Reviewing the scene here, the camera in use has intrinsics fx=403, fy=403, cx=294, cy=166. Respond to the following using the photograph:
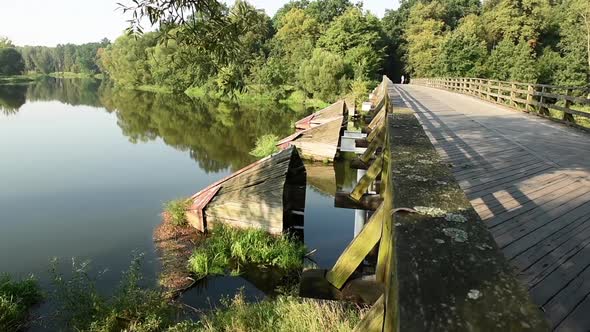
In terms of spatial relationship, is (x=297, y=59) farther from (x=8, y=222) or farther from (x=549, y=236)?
(x=549, y=236)

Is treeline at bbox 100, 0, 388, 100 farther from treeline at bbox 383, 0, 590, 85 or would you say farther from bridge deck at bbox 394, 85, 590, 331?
treeline at bbox 383, 0, 590, 85

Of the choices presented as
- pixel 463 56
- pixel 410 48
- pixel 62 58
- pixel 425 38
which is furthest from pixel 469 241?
pixel 62 58

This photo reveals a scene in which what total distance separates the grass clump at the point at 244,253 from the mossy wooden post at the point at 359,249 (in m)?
7.99

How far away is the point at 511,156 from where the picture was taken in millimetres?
7016

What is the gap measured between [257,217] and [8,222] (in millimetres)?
8669

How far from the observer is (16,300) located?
7988 millimetres

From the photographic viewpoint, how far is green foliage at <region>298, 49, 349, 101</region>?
43938 mm

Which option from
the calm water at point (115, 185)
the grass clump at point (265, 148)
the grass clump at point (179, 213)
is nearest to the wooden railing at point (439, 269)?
the calm water at point (115, 185)

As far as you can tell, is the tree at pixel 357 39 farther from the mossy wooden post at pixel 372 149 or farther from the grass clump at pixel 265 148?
the mossy wooden post at pixel 372 149

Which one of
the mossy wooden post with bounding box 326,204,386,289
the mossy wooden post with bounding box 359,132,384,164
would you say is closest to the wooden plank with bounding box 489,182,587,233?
the mossy wooden post with bounding box 359,132,384,164

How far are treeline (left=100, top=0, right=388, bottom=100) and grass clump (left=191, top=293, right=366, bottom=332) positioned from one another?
3.48m

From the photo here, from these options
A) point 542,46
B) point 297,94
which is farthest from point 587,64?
point 297,94

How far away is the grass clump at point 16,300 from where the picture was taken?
24.4ft

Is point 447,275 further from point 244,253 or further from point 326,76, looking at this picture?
point 326,76
